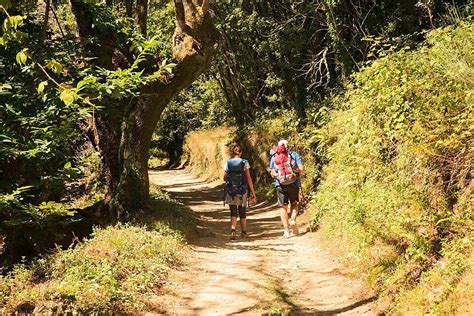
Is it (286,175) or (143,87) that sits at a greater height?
(143,87)

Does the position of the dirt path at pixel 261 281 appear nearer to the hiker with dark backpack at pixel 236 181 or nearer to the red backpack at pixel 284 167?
the hiker with dark backpack at pixel 236 181

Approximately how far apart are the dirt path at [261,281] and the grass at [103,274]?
0.39 metres

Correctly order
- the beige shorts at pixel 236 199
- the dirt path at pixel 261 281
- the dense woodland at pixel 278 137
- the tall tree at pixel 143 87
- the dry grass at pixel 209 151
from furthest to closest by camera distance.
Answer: the dry grass at pixel 209 151
the beige shorts at pixel 236 199
the tall tree at pixel 143 87
the dirt path at pixel 261 281
the dense woodland at pixel 278 137

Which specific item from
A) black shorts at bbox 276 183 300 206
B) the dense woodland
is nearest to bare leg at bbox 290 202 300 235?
black shorts at bbox 276 183 300 206

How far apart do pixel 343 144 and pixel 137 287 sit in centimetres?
538

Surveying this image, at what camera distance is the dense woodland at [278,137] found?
A: 213 inches

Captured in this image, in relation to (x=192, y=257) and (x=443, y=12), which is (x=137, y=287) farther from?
(x=443, y=12)

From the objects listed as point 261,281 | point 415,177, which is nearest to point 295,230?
point 261,281

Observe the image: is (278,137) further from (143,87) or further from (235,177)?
(143,87)

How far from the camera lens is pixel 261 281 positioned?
7.41m

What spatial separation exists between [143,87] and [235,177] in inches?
120

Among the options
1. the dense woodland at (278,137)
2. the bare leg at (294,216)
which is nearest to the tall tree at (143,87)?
the dense woodland at (278,137)

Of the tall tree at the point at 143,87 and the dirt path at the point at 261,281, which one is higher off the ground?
the tall tree at the point at 143,87

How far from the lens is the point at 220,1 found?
65.0 ft
